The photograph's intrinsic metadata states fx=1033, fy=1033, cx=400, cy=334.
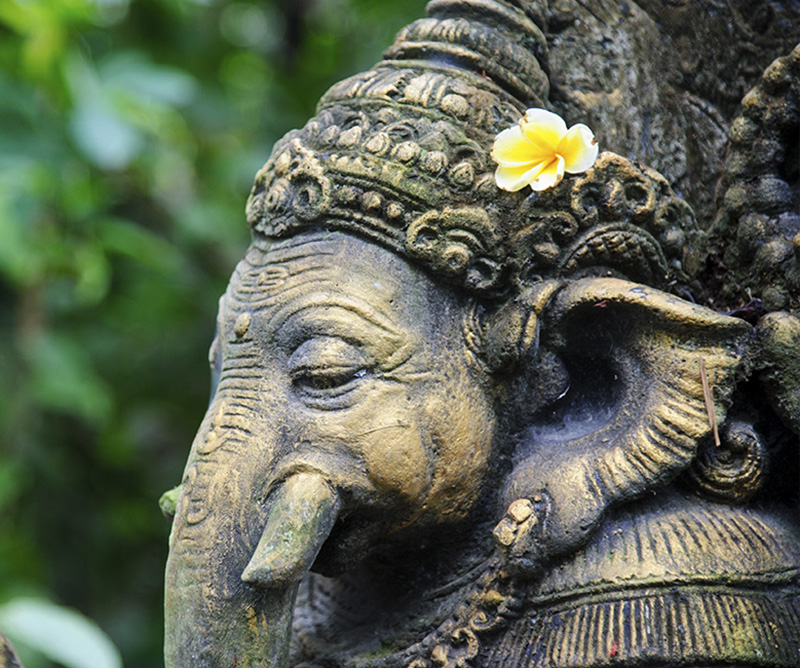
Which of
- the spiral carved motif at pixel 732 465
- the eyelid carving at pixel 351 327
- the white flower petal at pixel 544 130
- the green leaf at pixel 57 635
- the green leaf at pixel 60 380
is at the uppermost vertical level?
the green leaf at pixel 60 380

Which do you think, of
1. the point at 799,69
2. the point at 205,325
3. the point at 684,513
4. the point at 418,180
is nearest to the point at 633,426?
the point at 684,513

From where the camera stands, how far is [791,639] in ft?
4.51

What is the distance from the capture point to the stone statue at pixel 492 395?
1.36 metres

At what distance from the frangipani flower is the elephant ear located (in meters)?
0.17

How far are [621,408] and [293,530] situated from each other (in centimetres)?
51

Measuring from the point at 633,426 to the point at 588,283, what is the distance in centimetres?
21

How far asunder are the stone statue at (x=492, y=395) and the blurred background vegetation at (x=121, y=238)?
3.66 ft

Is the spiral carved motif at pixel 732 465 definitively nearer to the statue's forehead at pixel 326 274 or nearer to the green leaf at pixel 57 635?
the statue's forehead at pixel 326 274

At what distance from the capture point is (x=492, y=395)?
4.93 feet

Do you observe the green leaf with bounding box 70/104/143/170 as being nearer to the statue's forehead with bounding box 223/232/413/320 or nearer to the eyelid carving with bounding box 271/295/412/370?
the statue's forehead with bounding box 223/232/413/320

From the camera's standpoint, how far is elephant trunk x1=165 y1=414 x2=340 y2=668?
4.32 feet

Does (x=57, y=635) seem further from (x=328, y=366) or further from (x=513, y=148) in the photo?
(x=513, y=148)

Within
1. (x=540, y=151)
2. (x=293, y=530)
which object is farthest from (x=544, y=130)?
(x=293, y=530)

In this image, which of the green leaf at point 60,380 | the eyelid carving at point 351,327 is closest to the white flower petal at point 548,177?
the eyelid carving at point 351,327
